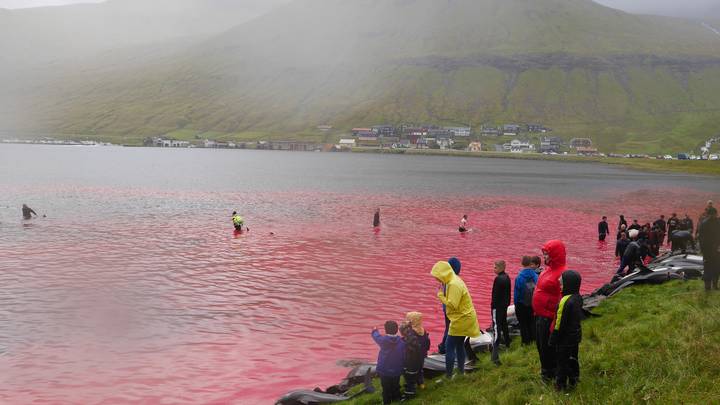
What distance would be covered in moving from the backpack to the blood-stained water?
5858mm

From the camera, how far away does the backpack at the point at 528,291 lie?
1234 centimetres

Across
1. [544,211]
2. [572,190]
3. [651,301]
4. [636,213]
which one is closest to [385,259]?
[651,301]

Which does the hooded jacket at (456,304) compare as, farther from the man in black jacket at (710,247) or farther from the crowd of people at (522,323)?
the man in black jacket at (710,247)

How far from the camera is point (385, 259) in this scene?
103 ft

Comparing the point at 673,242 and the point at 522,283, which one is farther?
the point at 673,242

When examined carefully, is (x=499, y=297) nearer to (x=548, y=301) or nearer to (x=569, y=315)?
(x=548, y=301)

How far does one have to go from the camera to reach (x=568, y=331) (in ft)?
30.3

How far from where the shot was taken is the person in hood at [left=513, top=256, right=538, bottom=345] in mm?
12414

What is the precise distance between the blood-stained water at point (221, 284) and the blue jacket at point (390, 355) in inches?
170

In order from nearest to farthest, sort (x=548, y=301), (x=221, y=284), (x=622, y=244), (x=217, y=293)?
1. (x=548, y=301)
2. (x=217, y=293)
3. (x=221, y=284)
4. (x=622, y=244)

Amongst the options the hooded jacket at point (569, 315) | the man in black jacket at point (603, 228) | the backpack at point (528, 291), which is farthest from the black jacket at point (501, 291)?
the man in black jacket at point (603, 228)

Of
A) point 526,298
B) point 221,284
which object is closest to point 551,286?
point 526,298

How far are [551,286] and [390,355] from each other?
11.5 feet

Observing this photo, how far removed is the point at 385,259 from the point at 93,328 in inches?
A: 662
